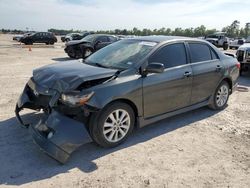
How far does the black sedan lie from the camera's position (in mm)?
3859

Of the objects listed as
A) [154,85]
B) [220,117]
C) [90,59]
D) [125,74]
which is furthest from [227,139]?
[90,59]

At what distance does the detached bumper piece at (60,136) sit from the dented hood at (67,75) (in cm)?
45

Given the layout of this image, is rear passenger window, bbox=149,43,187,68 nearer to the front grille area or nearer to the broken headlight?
the broken headlight

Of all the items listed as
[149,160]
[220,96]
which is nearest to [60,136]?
[149,160]

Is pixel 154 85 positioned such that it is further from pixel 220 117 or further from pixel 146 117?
pixel 220 117

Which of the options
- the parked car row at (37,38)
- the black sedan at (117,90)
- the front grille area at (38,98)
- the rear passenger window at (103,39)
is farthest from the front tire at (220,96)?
the parked car row at (37,38)

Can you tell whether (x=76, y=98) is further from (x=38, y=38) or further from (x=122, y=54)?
(x=38, y=38)

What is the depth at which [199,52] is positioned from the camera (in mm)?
5734

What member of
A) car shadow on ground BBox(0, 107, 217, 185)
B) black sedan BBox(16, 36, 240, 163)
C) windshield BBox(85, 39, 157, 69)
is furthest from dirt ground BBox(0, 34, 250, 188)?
windshield BBox(85, 39, 157, 69)

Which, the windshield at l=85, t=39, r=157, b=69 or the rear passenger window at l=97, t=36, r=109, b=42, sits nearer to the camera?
the windshield at l=85, t=39, r=157, b=69

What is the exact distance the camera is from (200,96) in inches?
224

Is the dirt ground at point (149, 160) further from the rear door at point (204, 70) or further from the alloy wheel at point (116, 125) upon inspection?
the rear door at point (204, 70)

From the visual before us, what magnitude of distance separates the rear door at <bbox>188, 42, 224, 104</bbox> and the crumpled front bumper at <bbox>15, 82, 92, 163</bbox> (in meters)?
2.62

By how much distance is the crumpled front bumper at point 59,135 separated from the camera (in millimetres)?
3656
